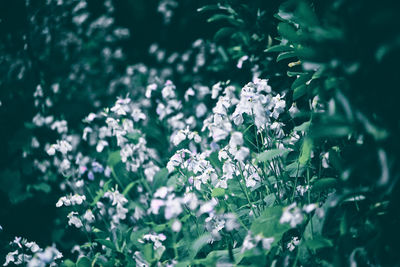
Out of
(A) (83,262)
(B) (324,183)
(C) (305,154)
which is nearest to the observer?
(B) (324,183)

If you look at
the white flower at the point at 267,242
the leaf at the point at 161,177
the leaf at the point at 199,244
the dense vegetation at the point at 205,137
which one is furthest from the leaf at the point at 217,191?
the leaf at the point at 161,177

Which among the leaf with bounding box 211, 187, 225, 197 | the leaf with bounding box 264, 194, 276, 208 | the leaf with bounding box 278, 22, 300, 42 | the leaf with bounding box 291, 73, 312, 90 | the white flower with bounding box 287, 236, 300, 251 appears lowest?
the white flower with bounding box 287, 236, 300, 251

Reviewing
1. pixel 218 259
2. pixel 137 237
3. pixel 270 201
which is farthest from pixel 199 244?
pixel 137 237

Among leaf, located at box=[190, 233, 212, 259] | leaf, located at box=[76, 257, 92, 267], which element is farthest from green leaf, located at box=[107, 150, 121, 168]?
leaf, located at box=[190, 233, 212, 259]

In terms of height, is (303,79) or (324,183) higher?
(303,79)

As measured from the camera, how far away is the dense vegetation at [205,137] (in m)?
1.07

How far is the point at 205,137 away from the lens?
2656mm

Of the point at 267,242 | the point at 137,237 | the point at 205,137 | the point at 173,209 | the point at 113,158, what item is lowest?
the point at 137,237

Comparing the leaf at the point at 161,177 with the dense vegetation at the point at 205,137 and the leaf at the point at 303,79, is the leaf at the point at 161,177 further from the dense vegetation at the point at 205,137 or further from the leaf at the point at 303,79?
the leaf at the point at 303,79

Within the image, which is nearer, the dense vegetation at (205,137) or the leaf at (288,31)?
the dense vegetation at (205,137)

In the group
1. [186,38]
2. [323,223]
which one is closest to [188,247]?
[323,223]

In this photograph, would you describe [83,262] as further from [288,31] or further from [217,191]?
[288,31]

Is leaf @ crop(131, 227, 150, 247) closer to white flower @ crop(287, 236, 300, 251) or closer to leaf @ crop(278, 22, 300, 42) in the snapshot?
white flower @ crop(287, 236, 300, 251)

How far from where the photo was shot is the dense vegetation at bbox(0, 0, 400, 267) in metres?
1.07
